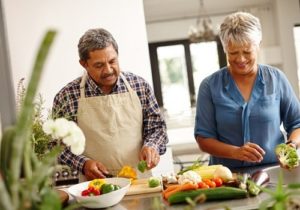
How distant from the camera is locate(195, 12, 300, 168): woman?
148 cm

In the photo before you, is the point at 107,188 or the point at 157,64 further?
the point at 157,64

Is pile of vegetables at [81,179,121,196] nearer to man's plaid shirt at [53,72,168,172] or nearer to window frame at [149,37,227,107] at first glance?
man's plaid shirt at [53,72,168,172]

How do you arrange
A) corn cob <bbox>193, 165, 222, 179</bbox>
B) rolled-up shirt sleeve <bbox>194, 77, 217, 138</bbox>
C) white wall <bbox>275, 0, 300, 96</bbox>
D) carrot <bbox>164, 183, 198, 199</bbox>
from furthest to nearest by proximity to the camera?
white wall <bbox>275, 0, 300, 96</bbox> → rolled-up shirt sleeve <bbox>194, 77, 217, 138</bbox> → corn cob <bbox>193, 165, 222, 179</bbox> → carrot <bbox>164, 183, 198, 199</bbox>

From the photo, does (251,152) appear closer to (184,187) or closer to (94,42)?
(184,187)

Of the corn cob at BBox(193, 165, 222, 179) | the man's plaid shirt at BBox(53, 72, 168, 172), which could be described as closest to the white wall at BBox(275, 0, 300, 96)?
the man's plaid shirt at BBox(53, 72, 168, 172)

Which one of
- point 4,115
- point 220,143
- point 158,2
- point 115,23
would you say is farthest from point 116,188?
point 158,2

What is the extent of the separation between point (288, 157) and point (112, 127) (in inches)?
30.1

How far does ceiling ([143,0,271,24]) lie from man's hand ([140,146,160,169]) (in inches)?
176

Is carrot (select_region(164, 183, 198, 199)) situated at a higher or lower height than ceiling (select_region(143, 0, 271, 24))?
lower

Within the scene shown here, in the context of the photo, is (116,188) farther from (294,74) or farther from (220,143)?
(294,74)

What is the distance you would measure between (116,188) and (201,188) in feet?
0.89

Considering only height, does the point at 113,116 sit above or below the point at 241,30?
below

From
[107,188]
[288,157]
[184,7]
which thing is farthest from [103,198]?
[184,7]

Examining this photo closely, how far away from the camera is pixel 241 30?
145 cm
